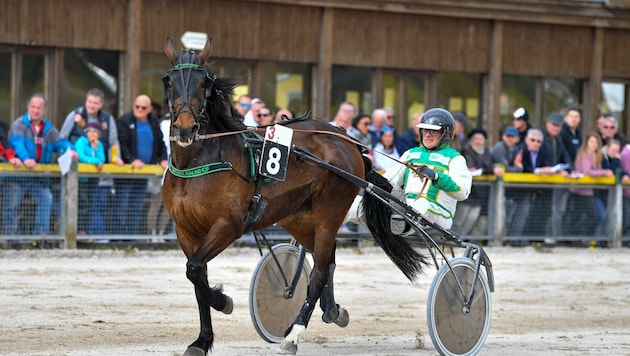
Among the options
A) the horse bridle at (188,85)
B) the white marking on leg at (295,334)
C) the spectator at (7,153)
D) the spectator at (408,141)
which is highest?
the horse bridle at (188,85)

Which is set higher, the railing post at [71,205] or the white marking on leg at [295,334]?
the railing post at [71,205]

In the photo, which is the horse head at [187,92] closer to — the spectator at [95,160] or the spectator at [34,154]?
the spectator at [34,154]

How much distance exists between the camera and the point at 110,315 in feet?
33.2

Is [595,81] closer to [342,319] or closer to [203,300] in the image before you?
[342,319]

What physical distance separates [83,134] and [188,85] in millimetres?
6455

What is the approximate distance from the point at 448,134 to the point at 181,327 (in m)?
2.44

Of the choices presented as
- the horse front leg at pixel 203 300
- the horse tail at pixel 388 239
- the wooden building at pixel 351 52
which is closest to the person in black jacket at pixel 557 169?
the wooden building at pixel 351 52

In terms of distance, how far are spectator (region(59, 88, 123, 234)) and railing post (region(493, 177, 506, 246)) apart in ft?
15.8

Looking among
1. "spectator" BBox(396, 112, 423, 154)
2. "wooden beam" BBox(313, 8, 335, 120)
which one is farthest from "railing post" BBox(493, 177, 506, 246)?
"wooden beam" BBox(313, 8, 335, 120)

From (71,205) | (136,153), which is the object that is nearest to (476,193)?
(136,153)

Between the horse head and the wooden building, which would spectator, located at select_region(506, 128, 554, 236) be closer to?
the wooden building

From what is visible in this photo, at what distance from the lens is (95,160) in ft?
46.2

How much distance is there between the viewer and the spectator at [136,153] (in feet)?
46.3

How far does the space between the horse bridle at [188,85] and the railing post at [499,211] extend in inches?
332
